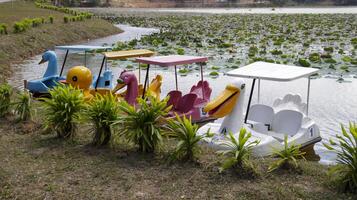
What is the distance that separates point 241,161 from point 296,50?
→ 16.0m

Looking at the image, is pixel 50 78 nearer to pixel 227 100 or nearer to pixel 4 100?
pixel 4 100

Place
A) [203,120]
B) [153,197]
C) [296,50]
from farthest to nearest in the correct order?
[296,50], [203,120], [153,197]

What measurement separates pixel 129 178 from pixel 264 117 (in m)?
3.90

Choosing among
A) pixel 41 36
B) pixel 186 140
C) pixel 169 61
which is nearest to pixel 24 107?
pixel 169 61

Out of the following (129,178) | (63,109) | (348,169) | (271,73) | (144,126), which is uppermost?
(271,73)

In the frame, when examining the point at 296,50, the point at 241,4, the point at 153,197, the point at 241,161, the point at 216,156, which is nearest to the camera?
the point at 153,197

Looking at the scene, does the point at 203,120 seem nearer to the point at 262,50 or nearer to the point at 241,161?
the point at 241,161

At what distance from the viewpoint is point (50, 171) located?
6.11 metres

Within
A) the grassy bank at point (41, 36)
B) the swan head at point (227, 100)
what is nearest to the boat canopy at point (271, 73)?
the swan head at point (227, 100)

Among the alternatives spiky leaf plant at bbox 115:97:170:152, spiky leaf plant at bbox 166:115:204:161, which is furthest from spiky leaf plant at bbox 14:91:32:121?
spiky leaf plant at bbox 166:115:204:161

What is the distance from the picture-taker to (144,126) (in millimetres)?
6582

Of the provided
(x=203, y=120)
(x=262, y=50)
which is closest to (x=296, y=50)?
(x=262, y=50)

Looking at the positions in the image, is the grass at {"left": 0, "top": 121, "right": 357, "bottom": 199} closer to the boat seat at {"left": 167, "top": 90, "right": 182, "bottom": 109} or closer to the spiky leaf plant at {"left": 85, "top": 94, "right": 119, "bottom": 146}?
the spiky leaf plant at {"left": 85, "top": 94, "right": 119, "bottom": 146}

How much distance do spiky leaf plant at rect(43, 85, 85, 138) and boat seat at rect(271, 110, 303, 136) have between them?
3.84 metres
